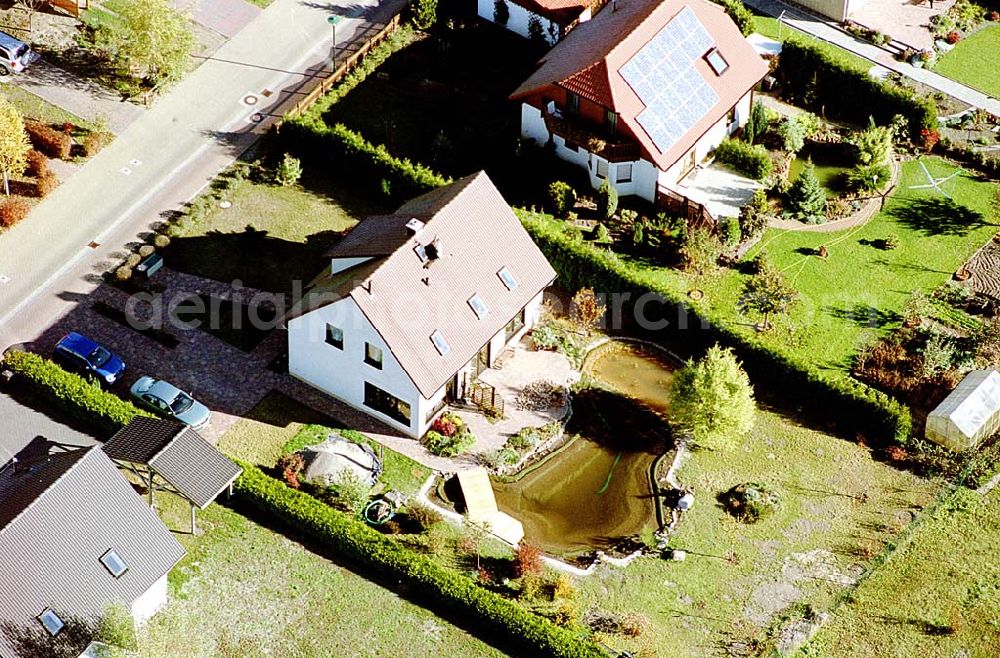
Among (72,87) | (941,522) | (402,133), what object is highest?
(72,87)

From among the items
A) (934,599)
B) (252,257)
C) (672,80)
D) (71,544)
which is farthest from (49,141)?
(934,599)

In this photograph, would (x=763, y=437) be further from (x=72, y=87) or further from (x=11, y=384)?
(x=72, y=87)

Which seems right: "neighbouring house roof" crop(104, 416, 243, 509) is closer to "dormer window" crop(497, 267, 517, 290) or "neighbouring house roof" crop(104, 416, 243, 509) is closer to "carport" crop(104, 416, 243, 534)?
"carport" crop(104, 416, 243, 534)

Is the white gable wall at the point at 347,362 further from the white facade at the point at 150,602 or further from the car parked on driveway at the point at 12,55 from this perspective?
the car parked on driveway at the point at 12,55

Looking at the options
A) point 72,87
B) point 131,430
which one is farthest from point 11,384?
point 72,87

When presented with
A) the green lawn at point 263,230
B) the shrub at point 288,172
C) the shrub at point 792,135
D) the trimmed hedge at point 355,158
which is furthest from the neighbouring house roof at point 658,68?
the shrub at point 288,172

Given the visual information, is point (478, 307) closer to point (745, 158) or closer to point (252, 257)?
point (252, 257)
